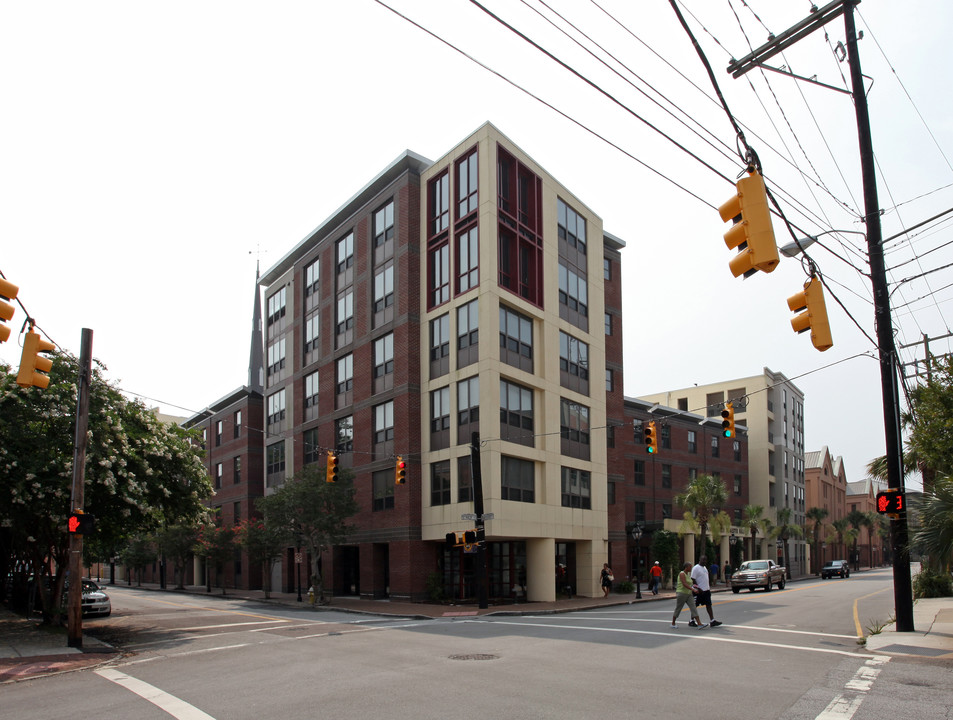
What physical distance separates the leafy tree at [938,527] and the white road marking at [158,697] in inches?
547

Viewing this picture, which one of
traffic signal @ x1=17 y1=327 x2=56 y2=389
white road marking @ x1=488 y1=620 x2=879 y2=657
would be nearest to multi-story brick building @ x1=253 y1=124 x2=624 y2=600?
white road marking @ x1=488 y1=620 x2=879 y2=657

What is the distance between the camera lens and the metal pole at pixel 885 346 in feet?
55.6

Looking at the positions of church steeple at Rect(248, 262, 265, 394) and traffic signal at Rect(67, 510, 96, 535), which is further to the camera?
church steeple at Rect(248, 262, 265, 394)

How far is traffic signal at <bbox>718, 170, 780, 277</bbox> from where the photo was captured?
877cm

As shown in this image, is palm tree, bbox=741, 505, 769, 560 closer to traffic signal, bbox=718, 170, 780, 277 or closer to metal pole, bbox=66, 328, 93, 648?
metal pole, bbox=66, 328, 93, 648

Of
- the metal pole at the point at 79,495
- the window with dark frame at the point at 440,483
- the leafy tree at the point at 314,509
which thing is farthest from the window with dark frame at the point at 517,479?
the metal pole at the point at 79,495

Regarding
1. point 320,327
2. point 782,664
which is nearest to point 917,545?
point 782,664

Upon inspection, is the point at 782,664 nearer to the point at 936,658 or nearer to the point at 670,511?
the point at 936,658

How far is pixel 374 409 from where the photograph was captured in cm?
4044

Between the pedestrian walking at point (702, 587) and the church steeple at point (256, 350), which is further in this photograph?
the church steeple at point (256, 350)

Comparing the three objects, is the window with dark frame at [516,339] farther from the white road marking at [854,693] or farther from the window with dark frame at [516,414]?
the white road marking at [854,693]

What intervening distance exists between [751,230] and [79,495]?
667 inches

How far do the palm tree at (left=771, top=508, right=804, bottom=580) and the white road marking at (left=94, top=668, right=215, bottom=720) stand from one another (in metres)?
64.2

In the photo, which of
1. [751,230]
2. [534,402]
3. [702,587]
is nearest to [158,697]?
[751,230]
